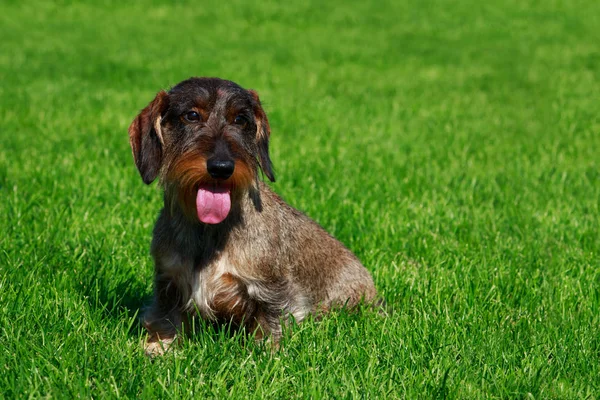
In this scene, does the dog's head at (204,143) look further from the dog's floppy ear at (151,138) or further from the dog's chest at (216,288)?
the dog's chest at (216,288)

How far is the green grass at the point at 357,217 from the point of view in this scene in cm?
418

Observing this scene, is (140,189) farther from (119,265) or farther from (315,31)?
(315,31)

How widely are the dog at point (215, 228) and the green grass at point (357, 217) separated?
228mm

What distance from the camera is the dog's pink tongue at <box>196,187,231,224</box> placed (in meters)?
4.38

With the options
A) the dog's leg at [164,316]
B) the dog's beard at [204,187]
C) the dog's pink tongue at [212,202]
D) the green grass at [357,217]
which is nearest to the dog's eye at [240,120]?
the dog's beard at [204,187]

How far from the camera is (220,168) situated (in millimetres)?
4188

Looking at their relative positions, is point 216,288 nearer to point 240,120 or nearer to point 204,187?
point 204,187

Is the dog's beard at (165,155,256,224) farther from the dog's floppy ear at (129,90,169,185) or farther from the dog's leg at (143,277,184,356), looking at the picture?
the dog's leg at (143,277,184,356)

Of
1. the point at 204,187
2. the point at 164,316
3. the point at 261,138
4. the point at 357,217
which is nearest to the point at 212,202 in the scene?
the point at 204,187

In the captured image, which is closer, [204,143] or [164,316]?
[204,143]

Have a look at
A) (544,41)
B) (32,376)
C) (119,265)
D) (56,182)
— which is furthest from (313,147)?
(544,41)

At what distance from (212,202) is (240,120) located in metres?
0.60

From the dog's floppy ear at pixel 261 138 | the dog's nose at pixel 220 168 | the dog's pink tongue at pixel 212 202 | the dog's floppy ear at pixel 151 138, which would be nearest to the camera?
the dog's nose at pixel 220 168

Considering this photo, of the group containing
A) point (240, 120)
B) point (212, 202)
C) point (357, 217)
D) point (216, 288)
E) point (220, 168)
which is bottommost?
point (357, 217)
